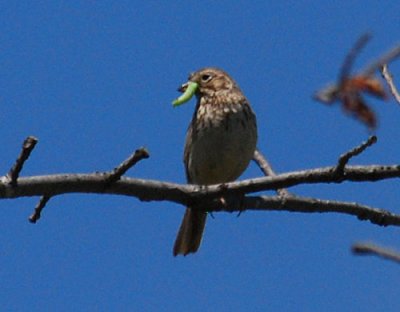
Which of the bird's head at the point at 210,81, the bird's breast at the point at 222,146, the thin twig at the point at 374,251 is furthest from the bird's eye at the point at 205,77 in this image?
the thin twig at the point at 374,251

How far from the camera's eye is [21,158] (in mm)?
3188

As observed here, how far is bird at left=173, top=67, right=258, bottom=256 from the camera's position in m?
8.03

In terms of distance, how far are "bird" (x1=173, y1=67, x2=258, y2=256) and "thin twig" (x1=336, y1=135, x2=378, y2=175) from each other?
4.28 meters

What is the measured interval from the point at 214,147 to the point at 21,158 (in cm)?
495

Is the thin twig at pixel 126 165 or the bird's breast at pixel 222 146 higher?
the bird's breast at pixel 222 146

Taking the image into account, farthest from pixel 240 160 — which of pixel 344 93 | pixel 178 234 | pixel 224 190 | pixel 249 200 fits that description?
pixel 344 93

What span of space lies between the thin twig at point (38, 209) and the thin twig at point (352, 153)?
1.37 m

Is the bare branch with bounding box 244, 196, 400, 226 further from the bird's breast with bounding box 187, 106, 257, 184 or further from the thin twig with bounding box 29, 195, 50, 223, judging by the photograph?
the bird's breast with bounding box 187, 106, 257, 184

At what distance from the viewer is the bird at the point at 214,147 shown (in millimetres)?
8031

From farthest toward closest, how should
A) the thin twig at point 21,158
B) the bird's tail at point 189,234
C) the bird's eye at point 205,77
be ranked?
1. the bird's eye at point 205,77
2. the bird's tail at point 189,234
3. the thin twig at point 21,158

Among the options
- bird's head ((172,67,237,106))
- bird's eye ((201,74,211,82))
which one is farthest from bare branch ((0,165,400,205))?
bird's eye ((201,74,211,82))

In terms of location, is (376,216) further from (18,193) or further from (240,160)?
(240,160)

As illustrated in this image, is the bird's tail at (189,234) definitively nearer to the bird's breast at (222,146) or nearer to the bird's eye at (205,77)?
the bird's breast at (222,146)

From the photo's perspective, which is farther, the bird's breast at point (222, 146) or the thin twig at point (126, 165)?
the bird's breast at point (222, 146)
